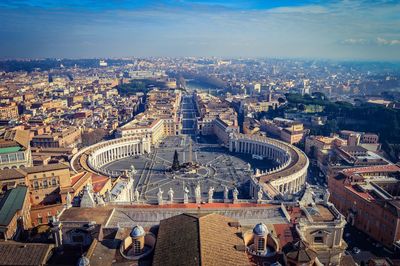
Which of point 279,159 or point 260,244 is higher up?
point 260,244

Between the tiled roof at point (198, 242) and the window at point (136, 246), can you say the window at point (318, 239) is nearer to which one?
the tiled roof at point (198, 242)

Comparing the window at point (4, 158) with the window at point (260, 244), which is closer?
the window at point (260, 244)

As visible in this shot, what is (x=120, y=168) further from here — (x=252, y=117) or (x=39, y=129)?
(x=252, y=117)

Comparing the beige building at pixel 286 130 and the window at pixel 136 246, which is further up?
the window at pixel 136 246

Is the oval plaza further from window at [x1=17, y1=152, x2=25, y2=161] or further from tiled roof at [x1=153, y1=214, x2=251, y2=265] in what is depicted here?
tiled roof at [x1=153, y1=214, x2=251, y2=265]

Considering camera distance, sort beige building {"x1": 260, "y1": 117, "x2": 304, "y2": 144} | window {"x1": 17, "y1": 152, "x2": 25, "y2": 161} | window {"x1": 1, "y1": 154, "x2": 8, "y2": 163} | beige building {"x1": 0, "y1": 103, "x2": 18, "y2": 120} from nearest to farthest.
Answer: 1. window {"x1": 1, "y1": 154, "x2": 8, "y2": 163}
2. window {"x1": 17, "y1": 152, "x2": 25, "y2": 161}
3. beige building {"x1": 260, "y1": 117, "x2": 304, "y2": 144}
4. beige building {"x1": 0, "y1": 103, "x2": 18, "y2": 120}

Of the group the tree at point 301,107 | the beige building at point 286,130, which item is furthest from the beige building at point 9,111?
the tree at point 301,107

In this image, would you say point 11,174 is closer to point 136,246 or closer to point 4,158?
point 4,158

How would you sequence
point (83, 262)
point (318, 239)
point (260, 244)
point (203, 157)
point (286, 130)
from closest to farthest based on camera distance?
point (83, 262), point (260, 244), point (318, 239), point (203, 157), point (286, 130)

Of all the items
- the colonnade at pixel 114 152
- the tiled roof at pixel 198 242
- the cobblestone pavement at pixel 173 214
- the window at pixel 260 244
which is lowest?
the colonnade at pixel 114 152

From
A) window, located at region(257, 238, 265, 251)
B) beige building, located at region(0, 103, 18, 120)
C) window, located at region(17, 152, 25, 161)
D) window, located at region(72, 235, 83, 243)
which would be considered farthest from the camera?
beige building, located at region(0, 103, 18, 120)

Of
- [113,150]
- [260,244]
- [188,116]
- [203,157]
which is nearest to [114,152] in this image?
[113,150]

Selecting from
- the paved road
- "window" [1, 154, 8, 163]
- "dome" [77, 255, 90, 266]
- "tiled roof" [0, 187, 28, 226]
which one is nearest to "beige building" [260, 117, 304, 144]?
the paved road
